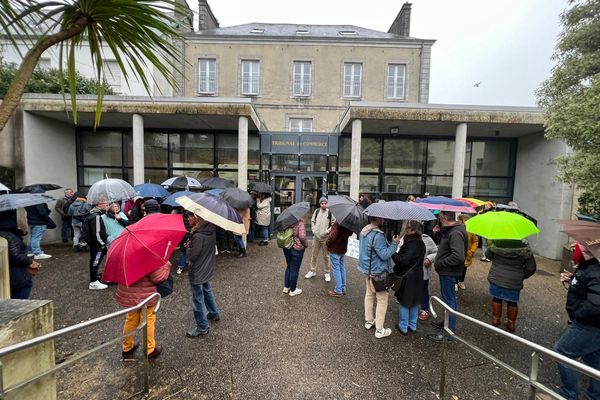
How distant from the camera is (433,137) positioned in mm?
10258

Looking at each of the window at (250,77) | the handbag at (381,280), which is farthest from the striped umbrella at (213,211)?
the window at (250,77)

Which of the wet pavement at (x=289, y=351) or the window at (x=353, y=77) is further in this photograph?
the window at (x=353, y=77)

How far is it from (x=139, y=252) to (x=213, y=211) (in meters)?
0.93

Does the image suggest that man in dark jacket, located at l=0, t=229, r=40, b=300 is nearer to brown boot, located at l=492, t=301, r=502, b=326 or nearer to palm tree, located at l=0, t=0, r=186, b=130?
palm tree, located at l=0, t=0, r=186, b=130

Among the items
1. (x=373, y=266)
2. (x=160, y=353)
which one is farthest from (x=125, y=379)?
(x=373, y=266)

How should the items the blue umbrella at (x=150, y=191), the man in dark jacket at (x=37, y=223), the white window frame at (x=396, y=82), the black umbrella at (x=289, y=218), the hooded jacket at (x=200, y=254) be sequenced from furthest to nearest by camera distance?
the white window frame at (x=396, y=82)
the blue umbrella at (x=150, y=191)
the man in dark jacket at (x=37, y=223)
the black umbrella at (x=289, y=218)
the hooded jacket at (x=200, y=254)

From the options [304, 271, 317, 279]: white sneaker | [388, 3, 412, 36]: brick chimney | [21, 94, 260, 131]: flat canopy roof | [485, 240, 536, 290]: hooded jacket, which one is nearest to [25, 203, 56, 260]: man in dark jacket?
[21, 94, 260, 131]: flat canopy roof

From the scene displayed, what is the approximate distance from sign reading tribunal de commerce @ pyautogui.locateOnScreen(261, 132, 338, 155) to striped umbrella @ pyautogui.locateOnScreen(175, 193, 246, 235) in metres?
6.42

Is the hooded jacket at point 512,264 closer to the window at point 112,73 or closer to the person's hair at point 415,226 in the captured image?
the person's hair at point 415,226

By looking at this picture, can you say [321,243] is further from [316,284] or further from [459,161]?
[459,161]

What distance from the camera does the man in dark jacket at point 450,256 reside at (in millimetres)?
3439

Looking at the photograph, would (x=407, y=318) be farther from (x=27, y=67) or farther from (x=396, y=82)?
(x=396, y=82)

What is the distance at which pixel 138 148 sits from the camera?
833cm

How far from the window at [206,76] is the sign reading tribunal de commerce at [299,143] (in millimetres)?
9421
